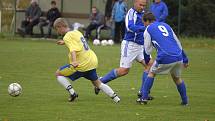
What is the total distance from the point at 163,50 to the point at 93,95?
2.63 m

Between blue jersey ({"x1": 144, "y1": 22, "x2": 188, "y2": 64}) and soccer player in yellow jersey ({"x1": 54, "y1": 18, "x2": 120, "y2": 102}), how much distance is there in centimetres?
122

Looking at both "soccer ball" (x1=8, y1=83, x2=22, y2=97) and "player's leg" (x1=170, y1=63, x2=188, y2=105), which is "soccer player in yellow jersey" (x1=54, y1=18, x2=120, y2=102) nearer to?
"soccer ball" (x1=8, y1=83, x2=22, y2=97)

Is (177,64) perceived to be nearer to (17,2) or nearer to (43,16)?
(43,16)

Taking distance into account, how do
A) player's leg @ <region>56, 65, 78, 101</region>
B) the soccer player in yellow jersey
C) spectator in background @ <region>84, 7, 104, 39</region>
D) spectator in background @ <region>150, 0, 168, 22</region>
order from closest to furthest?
the soccer player in yellow jersey, player's leg @ <region>56, 65, 78, 101</region>, spectator in background @ <region>150, 0, 168, 22</region>, spectator in background @ <region>84, 7, 104, 39</region>

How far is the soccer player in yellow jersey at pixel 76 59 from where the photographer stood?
13.8 meters

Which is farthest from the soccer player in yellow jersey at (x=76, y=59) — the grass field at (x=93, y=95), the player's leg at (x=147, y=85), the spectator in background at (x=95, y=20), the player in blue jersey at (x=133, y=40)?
the spectator in background at (x=95, y=20)

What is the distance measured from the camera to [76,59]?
45.6 feet

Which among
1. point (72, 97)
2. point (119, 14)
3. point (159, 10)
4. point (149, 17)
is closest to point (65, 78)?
point (72, 97)

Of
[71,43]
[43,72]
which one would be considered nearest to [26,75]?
[43,72]

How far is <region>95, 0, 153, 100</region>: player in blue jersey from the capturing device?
15.0 meters

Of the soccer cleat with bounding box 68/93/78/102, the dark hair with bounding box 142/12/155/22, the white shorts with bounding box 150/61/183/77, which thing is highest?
the dark hair with bounding box 142/12/155/22

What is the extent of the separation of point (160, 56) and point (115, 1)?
70.9 ft

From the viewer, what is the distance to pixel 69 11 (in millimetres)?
37094

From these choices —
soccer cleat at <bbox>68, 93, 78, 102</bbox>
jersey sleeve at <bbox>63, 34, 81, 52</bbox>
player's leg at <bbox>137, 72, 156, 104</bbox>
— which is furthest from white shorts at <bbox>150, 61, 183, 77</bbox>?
soccer cleat at <bbox>68, 93, 78, 102</bbox>
